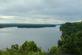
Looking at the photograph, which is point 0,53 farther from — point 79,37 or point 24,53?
point 79,37

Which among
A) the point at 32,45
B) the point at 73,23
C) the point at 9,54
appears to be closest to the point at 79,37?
the point at 32,45

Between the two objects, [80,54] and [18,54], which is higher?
→ [18,54]

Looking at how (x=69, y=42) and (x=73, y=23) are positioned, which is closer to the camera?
(x=69, y=42)

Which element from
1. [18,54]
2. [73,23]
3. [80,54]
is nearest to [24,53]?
[18,54]

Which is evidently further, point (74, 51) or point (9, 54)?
point (74, 51)

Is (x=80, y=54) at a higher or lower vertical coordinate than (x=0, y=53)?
lower

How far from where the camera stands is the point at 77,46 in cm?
1401

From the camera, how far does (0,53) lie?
20.6ft

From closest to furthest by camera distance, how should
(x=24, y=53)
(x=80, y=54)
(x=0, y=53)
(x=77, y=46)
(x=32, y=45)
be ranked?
(x=0, y=53), (x=24, y=53), (x=32, y=45), (x=80, y=54), (x=77, y=46)

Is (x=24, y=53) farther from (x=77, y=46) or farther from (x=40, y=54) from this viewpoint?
(x=77, y=46)

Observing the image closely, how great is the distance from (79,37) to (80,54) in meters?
2.50

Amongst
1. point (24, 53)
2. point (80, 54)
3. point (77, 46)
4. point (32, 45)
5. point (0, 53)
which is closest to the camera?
point (0, 53)

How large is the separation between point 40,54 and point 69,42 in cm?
750

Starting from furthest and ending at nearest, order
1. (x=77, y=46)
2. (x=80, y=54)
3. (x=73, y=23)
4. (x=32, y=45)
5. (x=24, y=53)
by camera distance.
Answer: (x=73, y=23), (x=77, y=46), (x=80, y=54), (x=32, y=45), (x=24, y=53)
